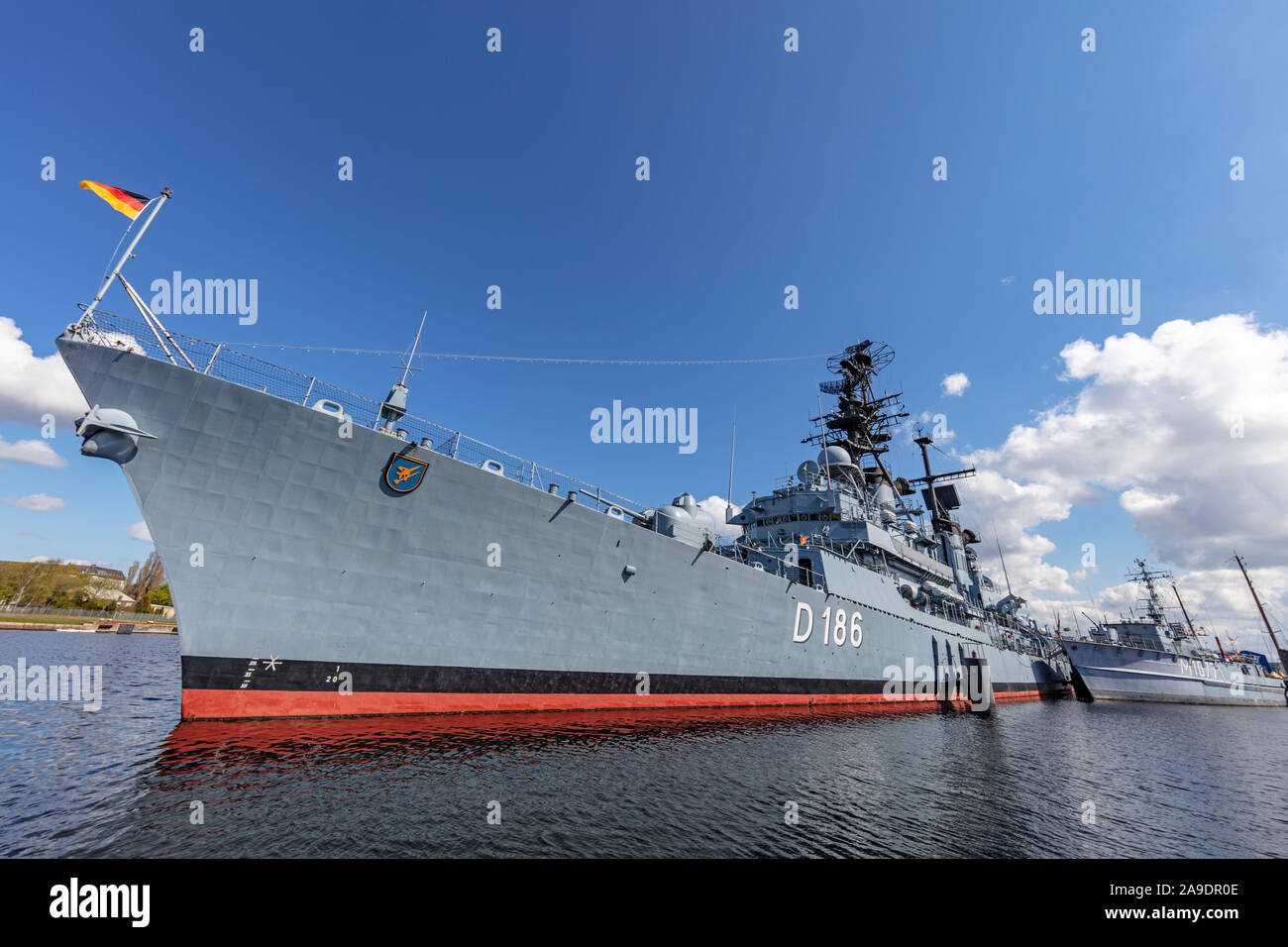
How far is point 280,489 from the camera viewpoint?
32.9 feet

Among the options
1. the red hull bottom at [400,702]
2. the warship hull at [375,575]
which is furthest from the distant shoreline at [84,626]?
the warship hull at [375,575]

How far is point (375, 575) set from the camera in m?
10.7

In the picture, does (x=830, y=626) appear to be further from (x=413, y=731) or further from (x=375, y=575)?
(x=375, y=575)

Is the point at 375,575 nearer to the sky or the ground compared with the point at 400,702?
nearer to the sky

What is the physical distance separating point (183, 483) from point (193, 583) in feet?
6.37

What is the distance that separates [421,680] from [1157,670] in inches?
1929

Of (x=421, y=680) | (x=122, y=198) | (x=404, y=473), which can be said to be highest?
(x=122, y=198)

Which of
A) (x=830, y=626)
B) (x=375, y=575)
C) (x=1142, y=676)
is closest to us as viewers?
(x=375, y=575)

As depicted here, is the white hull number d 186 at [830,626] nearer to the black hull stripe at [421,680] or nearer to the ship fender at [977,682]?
the black hull stripe at [421,680]

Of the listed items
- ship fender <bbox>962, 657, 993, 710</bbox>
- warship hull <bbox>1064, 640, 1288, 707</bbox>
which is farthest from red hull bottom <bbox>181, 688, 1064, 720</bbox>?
warship hull <bbox>1064, 640, 1288, 707</bbox>

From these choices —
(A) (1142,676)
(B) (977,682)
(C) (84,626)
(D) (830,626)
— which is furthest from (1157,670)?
(C) (84,626)

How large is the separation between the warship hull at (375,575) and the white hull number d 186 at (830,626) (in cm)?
387
